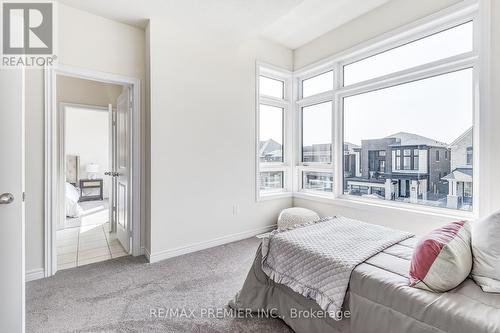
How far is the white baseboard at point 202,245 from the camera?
2748mm

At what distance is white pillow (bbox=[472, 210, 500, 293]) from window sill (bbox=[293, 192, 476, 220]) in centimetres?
125

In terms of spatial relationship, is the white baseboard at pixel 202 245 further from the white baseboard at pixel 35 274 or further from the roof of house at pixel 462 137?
the roof of house at pixel 462 137

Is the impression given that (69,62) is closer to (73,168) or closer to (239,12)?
(239,12)

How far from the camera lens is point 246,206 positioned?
139 inches

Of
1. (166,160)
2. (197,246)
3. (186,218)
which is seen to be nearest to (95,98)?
(166,160)

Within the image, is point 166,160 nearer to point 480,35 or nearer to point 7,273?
point 7,273

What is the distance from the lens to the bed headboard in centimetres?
690

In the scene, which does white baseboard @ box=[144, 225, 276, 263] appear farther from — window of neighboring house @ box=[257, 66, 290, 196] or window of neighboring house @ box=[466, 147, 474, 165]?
window of neighboring house @ box=[466, 147, 474, 165]

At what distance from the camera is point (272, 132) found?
13.0ft

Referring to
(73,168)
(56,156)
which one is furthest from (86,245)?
(73,168)

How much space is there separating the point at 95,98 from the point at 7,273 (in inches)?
134

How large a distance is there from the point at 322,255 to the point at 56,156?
107 inches

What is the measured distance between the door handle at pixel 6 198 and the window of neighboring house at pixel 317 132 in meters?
3.35

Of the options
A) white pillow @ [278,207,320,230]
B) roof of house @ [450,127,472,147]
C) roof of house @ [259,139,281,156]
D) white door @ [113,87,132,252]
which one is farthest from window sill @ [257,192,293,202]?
roof of house @ [450,127,472,147]
